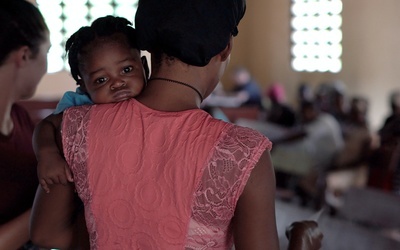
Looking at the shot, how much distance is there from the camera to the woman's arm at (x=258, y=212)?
1154 millimetres

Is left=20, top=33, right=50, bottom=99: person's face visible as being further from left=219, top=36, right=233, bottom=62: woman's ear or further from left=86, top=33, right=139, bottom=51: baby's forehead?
left=219, top=36, right=233, bottom=62: woman's ear

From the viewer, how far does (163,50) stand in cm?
122

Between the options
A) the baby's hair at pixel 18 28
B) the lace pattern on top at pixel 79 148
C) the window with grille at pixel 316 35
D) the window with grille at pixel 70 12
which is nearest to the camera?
the lace pattern on top at pixel 79 148

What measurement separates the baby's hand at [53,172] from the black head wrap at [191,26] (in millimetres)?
291

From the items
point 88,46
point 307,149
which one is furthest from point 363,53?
point 88,46

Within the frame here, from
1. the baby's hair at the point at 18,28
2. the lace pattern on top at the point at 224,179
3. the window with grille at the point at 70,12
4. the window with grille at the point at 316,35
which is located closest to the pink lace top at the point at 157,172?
the lace pattern on top at the point at 224,179

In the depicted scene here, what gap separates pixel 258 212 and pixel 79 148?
347 mm

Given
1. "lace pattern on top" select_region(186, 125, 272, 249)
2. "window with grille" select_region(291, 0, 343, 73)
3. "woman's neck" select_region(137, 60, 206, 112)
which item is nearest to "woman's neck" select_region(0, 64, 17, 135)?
"woman's neck" select_region(137, 60, 206, 112)

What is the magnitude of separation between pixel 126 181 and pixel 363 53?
866cm

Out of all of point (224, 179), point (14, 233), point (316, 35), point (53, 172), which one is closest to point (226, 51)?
point (224, 179)

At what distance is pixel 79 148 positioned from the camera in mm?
1281

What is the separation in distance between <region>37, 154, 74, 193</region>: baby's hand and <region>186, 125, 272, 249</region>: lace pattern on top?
0.26m

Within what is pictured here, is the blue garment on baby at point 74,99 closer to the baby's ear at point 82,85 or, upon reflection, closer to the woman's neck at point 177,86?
the baby's ear at point 82,85

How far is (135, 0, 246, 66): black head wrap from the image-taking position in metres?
1.18
